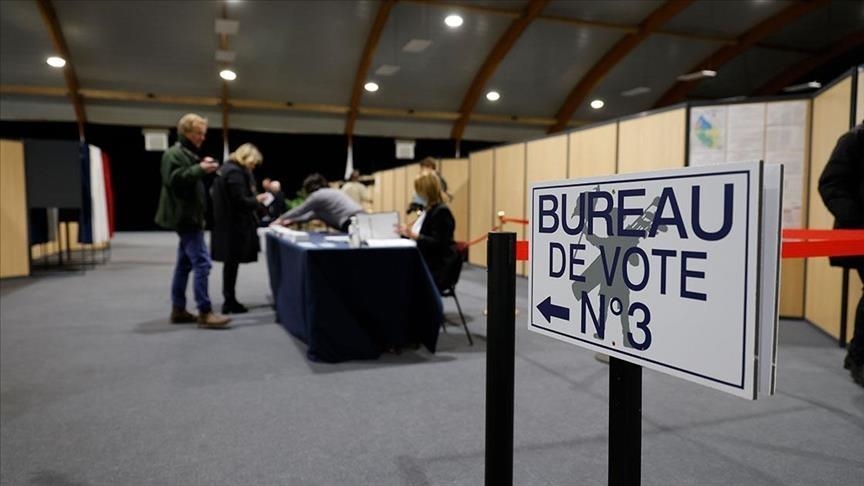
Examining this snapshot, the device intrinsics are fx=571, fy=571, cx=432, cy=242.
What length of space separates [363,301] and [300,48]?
9594 millimetres

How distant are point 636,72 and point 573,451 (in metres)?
13.0

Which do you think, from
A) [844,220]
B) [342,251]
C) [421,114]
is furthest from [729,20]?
[342,251]

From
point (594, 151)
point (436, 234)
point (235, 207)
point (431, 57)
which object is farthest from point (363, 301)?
point (431, 57)

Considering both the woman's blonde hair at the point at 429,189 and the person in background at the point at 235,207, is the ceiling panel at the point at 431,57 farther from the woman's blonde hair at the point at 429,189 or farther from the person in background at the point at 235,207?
the woman's blonde hair at the point at 429,189

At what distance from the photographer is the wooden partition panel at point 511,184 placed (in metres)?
6.67

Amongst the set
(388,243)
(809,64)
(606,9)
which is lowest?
(388,243)

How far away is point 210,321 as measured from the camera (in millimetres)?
3822

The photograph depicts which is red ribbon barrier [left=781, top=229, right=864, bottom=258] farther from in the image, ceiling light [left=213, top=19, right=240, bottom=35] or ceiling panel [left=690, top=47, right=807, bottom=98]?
ceiling panel [left=690, top=47, right=807, bottom=98]

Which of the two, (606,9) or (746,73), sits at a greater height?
(606,9)

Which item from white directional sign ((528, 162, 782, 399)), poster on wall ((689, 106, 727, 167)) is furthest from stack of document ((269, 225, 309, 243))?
poster on wall ((689, 106, 727, 167))

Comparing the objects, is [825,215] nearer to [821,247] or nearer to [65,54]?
[821,247]

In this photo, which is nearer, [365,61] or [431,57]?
[365,61]

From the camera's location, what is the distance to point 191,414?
228 cm

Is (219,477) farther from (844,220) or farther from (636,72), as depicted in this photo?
(636,72)
